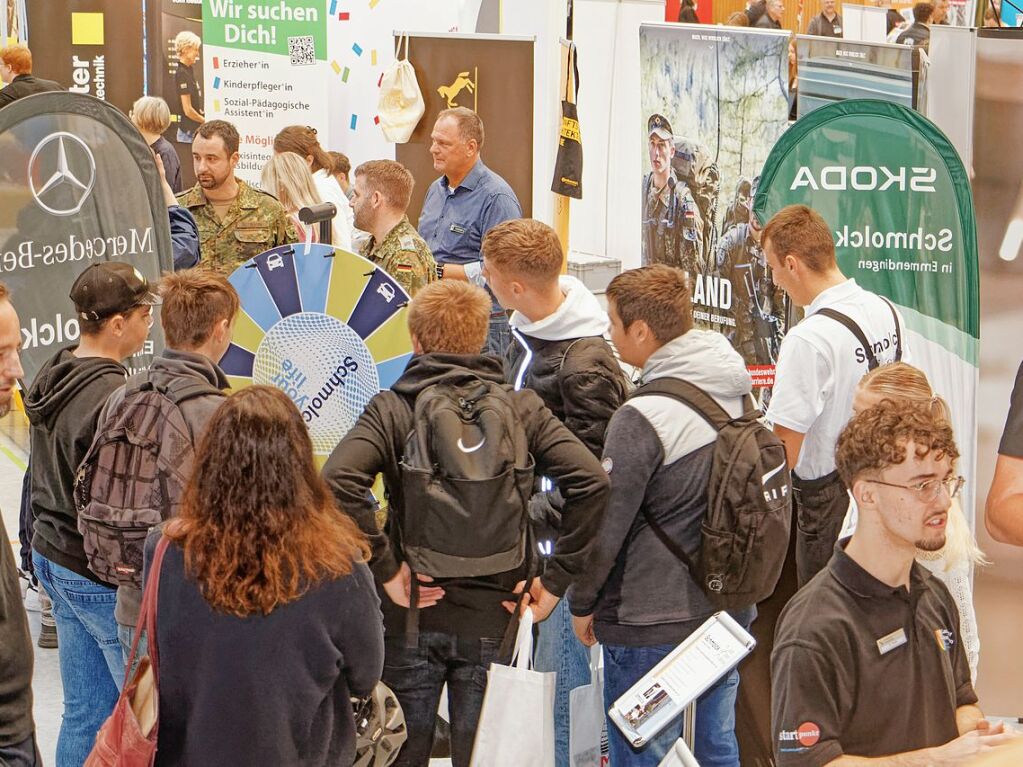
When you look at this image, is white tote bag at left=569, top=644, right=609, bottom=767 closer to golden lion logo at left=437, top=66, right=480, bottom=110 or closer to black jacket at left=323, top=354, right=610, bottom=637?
black jacket at left=323, top=354, right=610, bottom=637

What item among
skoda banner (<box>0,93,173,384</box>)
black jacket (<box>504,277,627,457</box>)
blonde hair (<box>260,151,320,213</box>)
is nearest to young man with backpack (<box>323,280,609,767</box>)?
black jacket (<box>504,277,627,457</box>)

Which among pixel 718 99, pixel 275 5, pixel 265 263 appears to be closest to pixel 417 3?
pixel 275 5

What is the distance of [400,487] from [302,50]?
7.39m

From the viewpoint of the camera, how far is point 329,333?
3756 millimetres

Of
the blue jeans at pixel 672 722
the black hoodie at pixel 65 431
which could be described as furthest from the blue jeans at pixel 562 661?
the black hoodie at pixel 65 431

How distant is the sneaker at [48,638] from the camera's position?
503cm

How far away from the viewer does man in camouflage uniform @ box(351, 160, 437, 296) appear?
4992 mm

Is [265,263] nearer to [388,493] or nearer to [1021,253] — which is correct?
[388,493]

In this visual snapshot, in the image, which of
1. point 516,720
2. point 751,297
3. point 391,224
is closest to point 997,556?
point 751,297

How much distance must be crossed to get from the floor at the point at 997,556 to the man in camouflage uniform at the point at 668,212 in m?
1.07

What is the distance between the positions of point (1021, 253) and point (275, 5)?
6920mm

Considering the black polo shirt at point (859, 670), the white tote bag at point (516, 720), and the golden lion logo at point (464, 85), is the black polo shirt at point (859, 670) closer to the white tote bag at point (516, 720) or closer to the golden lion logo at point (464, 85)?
the white tote bag at point (516, 720)

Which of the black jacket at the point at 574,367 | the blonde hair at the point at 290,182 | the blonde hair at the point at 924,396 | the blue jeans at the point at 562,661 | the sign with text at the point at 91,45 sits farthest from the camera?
the sign with text at the point at 91,45

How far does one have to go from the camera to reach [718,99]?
15.1ft
